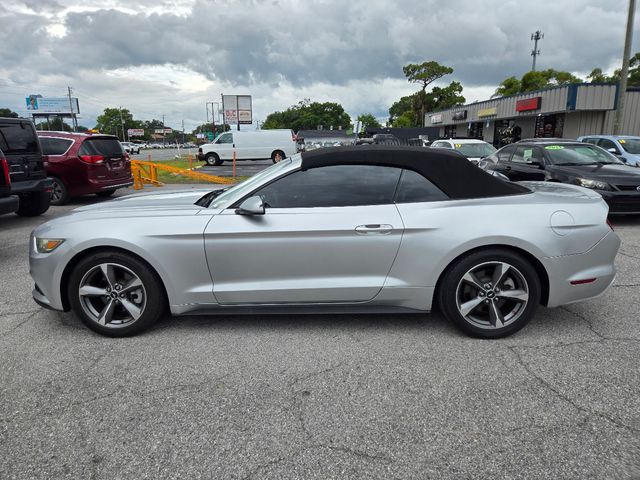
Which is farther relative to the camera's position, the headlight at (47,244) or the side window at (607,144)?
the side window at (607,144)

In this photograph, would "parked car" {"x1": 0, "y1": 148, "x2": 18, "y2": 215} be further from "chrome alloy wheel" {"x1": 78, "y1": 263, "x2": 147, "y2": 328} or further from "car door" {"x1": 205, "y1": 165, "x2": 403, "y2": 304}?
"car door" {"x1": 205, "y1": 165, "x2": 403, "y2": 304}

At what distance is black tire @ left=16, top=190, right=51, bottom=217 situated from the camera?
8.73 m

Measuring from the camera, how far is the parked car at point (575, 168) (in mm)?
7406

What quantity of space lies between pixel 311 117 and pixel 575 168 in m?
131

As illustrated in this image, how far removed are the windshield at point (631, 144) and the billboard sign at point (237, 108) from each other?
4168cm

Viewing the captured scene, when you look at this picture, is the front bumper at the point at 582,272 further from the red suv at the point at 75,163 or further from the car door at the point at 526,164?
the red suv at the point at 75,163

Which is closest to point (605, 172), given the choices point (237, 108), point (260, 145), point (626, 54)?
point (626, 54)

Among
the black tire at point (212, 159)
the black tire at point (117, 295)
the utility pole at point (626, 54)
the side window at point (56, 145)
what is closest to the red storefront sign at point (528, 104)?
the utility pole at point (626, 54)

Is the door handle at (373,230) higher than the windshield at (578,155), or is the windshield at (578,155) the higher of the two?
the windshield at (578,155)

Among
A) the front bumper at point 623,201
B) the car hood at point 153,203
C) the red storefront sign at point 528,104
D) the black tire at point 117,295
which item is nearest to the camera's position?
the black tire at point 117,295

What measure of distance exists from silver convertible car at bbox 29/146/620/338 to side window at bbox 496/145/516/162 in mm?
6934

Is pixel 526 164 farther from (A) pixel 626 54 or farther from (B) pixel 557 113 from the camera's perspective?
(B) pixel 557 113

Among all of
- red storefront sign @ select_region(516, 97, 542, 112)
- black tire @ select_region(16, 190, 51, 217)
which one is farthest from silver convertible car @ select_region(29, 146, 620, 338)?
red storefront sign @ select_region(516, 97, 542, 112)

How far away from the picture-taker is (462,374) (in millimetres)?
2914
